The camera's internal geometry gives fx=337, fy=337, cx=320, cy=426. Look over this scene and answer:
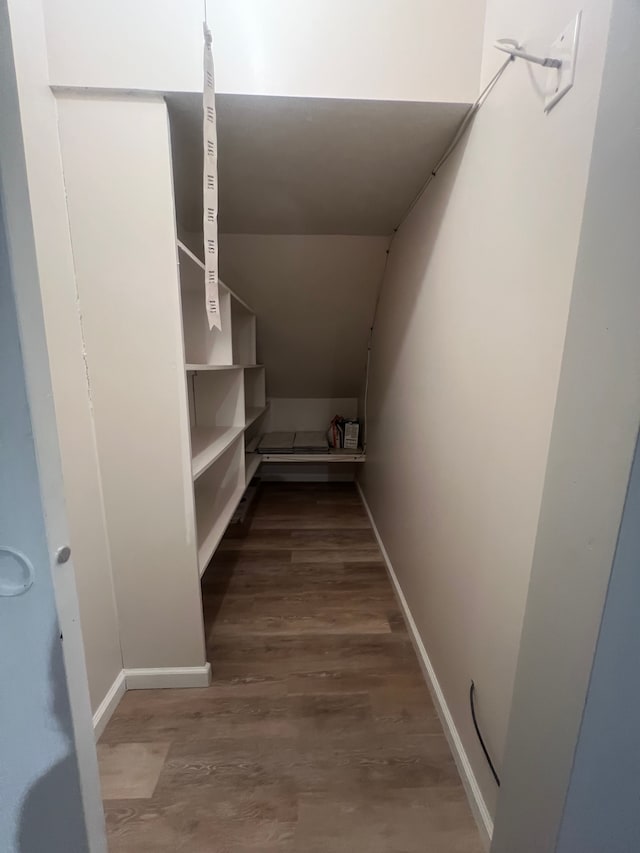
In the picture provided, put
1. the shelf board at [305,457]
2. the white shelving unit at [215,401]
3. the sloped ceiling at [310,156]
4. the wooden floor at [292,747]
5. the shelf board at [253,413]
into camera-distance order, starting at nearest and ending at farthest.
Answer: the wooden floor at [292,747] < the sloped ceiling at [310,156] < the white shelving unit at [215,401] < the shelf board at [253,413] < the shelf board at [305,457]

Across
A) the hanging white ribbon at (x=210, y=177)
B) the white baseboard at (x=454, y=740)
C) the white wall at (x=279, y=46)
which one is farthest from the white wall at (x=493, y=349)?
the hanging white ribbon at (x=210, y=177)

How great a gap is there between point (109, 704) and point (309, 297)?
8.17 feet

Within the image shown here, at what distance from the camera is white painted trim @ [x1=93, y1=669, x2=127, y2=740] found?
46.2 inches

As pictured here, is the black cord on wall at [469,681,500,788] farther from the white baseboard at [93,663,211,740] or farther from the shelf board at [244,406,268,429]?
the shelf board at [244,406,268,429]

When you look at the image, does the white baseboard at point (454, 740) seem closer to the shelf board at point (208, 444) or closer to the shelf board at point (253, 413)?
the shelf board at point (208, 444)

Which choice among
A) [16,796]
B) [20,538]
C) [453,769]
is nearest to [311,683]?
[453,769]

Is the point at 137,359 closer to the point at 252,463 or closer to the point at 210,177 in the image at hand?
the point at 210,177

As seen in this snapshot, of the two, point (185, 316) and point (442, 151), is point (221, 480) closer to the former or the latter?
point (185, 316)

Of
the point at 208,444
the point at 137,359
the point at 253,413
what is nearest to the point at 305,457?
the point at 253,413

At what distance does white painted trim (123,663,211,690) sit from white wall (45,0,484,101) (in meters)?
2.01

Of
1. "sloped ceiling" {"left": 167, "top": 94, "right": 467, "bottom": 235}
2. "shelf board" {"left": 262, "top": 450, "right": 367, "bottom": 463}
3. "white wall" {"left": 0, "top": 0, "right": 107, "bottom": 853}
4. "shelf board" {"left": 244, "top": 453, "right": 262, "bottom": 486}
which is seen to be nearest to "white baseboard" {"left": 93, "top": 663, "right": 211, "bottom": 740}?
"white wall" {"left": 0, "top": 0, "right": 107, "bottom": 853}

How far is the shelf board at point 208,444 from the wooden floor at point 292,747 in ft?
2.89

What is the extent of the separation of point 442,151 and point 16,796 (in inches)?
77.5

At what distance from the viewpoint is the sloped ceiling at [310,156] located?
3.46 ft
